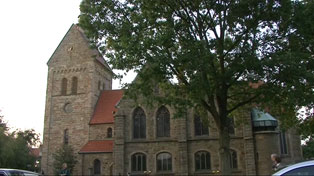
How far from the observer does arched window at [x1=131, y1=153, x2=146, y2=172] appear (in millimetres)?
30750

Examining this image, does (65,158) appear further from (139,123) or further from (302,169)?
(302,169)

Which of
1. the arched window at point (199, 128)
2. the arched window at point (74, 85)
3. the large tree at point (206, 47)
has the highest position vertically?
the arched window at point (74, 85)

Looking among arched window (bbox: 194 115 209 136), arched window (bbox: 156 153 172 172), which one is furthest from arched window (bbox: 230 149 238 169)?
arched window (bbox: 156 153 172 172)

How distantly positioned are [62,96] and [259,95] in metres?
27.4

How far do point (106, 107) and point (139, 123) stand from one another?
8647 mm

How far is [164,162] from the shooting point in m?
30.4

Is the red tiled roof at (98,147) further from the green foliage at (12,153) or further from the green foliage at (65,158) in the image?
the green foliage at (12,153)

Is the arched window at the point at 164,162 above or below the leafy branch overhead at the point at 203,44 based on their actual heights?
below

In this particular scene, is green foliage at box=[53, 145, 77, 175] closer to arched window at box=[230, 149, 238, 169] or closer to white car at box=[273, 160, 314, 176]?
arched window at box=[230, 149, 238, 169]

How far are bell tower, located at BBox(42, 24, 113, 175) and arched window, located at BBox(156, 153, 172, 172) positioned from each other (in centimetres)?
1030

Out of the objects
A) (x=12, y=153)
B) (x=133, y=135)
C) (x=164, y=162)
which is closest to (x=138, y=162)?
(x=164, y=162)

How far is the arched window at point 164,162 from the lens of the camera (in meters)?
30.2

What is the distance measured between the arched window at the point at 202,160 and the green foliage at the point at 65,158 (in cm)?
1234

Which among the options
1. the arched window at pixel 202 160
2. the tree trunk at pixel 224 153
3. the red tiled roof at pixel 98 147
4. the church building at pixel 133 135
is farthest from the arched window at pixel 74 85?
the tree trunk at pixel 224 153
